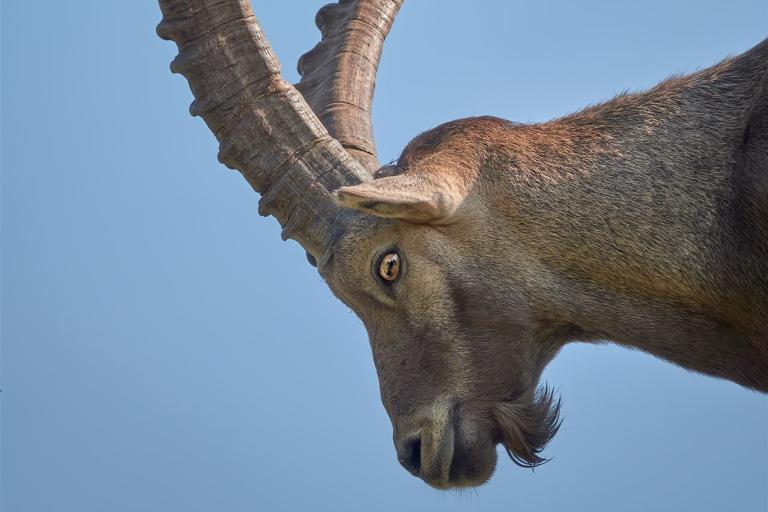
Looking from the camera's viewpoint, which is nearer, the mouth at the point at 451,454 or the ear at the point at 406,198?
the ear at the point at 406,198

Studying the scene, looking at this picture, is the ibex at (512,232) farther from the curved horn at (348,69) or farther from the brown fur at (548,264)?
the curved horn at (348,69)

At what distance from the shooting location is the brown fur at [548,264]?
561cm

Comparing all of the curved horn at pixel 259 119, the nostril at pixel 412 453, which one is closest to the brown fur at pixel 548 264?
the nostril at pixel 412 453

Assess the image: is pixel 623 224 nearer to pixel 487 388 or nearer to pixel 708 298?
pixel 708 298

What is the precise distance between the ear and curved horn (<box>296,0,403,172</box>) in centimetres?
144

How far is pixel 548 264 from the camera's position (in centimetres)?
589

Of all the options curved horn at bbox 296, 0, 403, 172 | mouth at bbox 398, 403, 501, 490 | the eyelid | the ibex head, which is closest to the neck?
the ibex head

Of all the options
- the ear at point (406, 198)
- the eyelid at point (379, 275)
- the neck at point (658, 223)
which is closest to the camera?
the ear at point (406, 198)

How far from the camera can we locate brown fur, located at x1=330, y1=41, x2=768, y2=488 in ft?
18.4

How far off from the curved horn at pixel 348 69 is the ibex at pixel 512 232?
0.91m

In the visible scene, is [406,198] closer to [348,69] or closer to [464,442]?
[464,442]

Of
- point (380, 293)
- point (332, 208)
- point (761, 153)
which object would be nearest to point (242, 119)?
point (332, 208)

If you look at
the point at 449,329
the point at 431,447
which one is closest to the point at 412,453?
the point at 431,447

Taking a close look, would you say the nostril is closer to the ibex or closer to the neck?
the ibex
